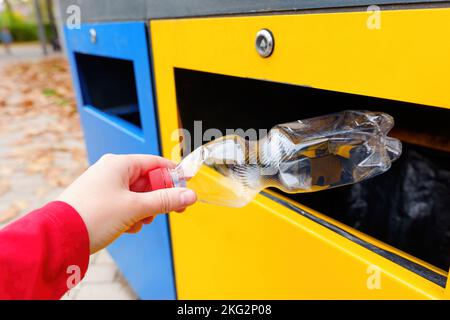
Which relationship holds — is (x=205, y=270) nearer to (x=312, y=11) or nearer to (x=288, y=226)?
(x=288, y=226)

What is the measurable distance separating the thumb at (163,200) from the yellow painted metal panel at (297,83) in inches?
9.3

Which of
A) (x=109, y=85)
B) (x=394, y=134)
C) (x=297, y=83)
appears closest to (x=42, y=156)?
(x=109, y=85)

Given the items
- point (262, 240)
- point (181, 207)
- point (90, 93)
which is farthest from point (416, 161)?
point (90, 93)

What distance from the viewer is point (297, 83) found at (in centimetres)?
64

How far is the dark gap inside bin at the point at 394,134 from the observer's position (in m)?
1.08

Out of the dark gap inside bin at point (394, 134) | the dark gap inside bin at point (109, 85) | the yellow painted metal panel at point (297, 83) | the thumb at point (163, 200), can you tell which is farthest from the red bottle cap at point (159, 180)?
the dark gap inside bin at point (109, 85)

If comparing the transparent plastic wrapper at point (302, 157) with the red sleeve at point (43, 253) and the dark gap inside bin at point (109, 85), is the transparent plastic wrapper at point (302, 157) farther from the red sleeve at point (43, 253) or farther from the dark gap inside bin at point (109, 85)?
the dark gap inside bin at point (109, 85)

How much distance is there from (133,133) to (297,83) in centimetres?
77

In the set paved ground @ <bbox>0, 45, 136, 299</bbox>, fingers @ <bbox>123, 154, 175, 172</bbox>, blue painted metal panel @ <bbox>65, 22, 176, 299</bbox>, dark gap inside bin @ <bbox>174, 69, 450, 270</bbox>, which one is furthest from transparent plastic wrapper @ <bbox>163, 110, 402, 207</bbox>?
paved ground @ <bbox>0, 45, 136, 299</bbox>

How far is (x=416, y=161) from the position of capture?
4.49ft

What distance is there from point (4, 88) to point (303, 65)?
7033mm

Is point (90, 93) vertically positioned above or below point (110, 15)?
below

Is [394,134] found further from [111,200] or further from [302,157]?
[111,200]

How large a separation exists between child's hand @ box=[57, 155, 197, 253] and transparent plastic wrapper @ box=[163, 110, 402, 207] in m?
0.12
